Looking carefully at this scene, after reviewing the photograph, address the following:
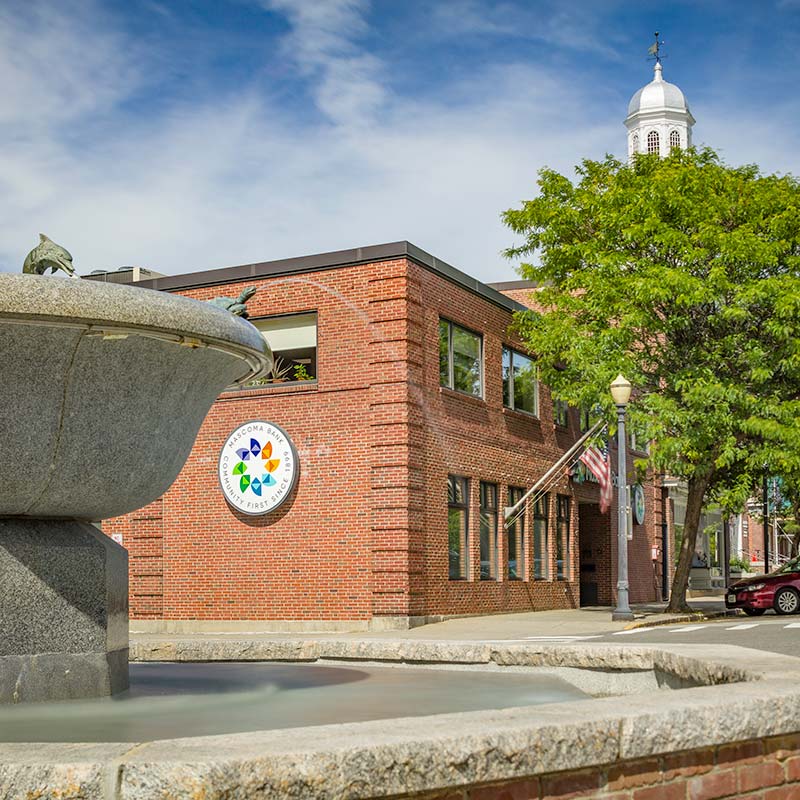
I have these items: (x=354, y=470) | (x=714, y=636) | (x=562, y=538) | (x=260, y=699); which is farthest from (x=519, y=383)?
(x=260, y=699)

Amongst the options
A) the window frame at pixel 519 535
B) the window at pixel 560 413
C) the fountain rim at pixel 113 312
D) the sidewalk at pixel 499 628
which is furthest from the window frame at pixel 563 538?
the fountain rim at pixel 113 312

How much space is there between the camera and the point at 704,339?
25031 millimetres

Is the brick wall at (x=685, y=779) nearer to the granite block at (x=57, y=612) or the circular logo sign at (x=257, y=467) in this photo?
the granite block at (x=57, y=612)

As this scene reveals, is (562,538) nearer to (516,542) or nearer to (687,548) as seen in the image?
(516,542)

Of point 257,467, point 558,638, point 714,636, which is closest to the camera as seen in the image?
point 714,636

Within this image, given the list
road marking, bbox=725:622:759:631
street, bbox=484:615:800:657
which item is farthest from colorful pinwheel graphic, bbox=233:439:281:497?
road marking, bbox=725:622:759:631

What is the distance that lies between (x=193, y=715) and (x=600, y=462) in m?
21.4

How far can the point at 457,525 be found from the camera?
2381 centimetres

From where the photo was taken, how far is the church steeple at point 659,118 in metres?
77.6

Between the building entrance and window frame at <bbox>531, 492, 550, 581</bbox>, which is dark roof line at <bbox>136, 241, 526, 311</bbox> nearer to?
window frame at <bbox>531, 492, 550, 581</bbox>

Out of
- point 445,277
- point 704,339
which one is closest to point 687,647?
point 445,277

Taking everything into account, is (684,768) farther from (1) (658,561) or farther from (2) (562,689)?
(1) (658,561)

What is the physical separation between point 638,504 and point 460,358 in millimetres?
13226

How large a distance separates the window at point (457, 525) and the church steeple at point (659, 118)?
57.2 meters
